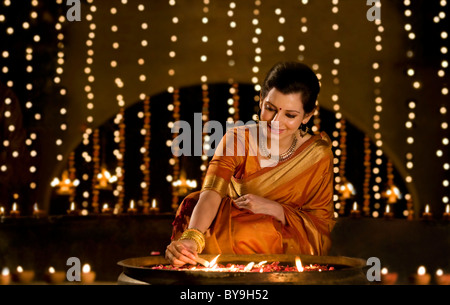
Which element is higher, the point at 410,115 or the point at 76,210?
the point at 410,115

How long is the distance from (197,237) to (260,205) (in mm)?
384

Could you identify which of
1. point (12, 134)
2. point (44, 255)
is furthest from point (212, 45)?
point (44, 255)

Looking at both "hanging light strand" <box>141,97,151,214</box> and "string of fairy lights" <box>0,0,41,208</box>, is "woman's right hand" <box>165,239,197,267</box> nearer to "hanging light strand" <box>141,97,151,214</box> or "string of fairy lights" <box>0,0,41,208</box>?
"hanging light strand" <box>141,97,151,214</box>

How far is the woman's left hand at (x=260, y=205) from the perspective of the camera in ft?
9.09

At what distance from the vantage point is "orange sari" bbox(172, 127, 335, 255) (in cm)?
271

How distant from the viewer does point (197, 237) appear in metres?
2.51

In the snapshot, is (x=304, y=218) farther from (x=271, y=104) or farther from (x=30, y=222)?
(x=30, y=222)

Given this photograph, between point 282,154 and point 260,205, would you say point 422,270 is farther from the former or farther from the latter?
point 260,205

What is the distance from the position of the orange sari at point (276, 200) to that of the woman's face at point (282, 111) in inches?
7.0

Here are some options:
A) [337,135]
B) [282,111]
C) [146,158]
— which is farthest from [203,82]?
[282,111]

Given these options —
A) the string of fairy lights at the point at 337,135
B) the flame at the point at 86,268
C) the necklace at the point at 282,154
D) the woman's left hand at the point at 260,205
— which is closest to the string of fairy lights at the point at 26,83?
the flame at the point at 86,268

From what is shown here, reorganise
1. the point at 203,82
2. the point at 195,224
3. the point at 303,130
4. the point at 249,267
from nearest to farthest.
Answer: the point at 249,267 < the point at 195,224 < the point at 303,130 < the point at 203,82

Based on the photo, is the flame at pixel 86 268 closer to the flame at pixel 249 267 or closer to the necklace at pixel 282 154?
the necklace at pixel 282 154

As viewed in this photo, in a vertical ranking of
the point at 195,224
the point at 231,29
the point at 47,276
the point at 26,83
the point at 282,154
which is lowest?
the point at 47,276
